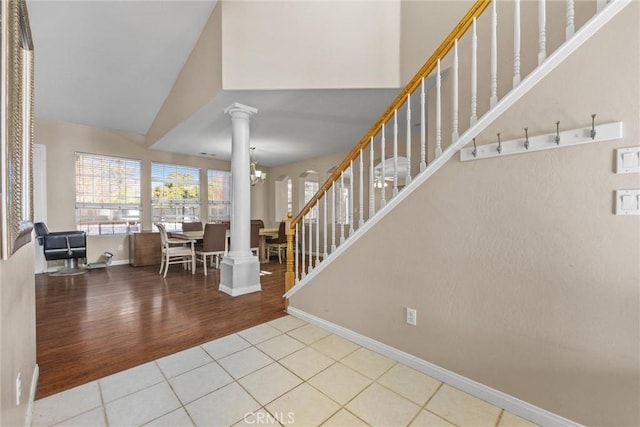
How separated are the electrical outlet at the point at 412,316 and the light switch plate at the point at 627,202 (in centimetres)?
125

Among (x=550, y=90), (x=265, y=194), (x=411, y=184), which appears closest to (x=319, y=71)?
(x=411, y=184)

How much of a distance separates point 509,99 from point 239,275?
342 centimetres

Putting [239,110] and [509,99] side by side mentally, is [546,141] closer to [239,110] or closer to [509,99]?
[509,99]

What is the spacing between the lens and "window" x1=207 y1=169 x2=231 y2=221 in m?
7.02

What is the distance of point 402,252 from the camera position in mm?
2010

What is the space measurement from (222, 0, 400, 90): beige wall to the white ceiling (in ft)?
0.51

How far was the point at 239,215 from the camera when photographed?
3660mm

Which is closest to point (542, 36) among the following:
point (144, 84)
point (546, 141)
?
point (546, 141)

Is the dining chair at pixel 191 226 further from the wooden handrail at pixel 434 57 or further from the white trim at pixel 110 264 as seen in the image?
the wooden handrail at pixel 434 57

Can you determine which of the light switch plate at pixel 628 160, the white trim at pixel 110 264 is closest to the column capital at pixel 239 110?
the light switch plate at pixel 628 160

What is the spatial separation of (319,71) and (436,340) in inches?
112

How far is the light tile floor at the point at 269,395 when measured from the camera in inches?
58.5

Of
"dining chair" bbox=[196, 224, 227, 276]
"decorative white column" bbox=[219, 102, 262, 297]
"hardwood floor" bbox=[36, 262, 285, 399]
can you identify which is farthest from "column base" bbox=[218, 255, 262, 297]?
"dining chair" bbox=[196, 224, 227, 276]

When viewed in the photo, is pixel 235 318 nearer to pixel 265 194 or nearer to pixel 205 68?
pixel 205 68
